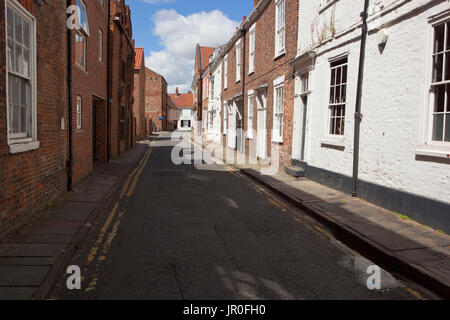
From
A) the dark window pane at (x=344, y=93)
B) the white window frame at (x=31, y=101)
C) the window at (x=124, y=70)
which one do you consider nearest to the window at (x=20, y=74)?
the white window frame at (x=31, y=101)

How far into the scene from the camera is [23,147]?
19.3ft

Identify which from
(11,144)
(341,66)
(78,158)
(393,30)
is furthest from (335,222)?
(78,158)

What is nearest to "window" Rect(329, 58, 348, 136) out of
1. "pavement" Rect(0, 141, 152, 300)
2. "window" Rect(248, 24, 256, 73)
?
"pavement" Rect(0, 141, 152, 300)

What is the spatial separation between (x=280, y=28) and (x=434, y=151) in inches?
390

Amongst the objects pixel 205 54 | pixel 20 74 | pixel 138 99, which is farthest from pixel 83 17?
pixel 205 54

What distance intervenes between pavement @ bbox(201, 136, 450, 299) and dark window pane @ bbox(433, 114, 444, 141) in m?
1.55

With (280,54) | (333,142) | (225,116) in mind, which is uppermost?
(280,54)

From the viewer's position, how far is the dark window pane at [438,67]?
626 cm

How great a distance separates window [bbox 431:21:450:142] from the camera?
19.9ft

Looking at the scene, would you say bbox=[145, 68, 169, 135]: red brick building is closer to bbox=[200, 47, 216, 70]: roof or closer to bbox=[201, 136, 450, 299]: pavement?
bbox=[200, 47, 216, 70]: roof

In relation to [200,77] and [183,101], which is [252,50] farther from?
[183,101]

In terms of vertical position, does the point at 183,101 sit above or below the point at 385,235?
above

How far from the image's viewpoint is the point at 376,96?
26.0ft
